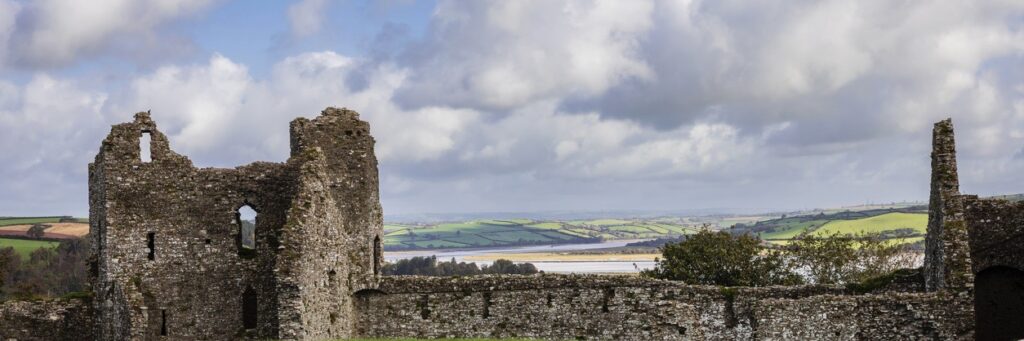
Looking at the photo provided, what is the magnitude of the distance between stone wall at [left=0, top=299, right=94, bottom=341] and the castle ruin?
0.04 m

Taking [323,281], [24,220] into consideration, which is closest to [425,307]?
[323,281]

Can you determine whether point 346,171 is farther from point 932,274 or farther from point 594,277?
point 932,274

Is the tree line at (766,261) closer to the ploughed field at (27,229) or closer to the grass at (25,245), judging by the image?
the ploughed field at (27,229)

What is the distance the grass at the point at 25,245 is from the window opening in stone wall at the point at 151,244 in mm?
71740

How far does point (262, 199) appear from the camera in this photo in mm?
32312

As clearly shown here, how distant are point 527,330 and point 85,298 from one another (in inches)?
549

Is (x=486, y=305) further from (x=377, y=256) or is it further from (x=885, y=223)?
(x=885, y=223)

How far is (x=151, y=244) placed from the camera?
3228 centimetres

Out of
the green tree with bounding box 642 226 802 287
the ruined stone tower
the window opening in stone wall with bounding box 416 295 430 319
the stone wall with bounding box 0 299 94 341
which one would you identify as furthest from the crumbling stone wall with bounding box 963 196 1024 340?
the stone wall with bounding box 0 299 94 341

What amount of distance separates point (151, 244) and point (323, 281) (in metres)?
5.51

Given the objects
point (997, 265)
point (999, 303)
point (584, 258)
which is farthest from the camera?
point (584, 258)

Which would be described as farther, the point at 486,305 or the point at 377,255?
the point at 377,255

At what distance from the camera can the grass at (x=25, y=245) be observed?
322 feet

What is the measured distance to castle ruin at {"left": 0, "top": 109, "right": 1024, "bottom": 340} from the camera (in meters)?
30.2
